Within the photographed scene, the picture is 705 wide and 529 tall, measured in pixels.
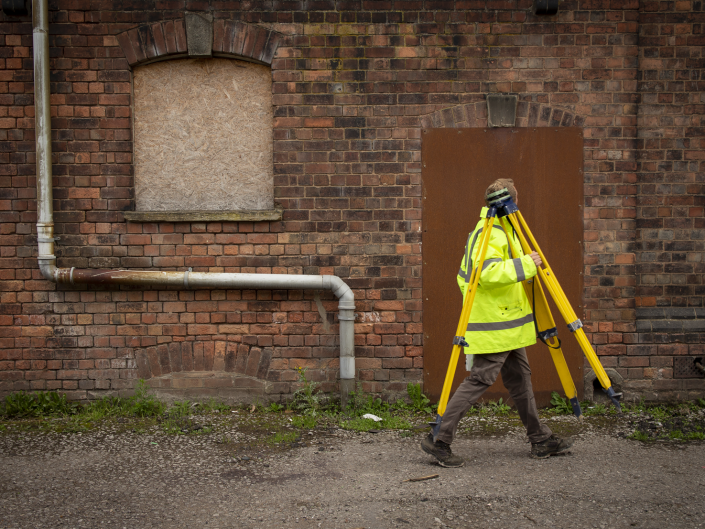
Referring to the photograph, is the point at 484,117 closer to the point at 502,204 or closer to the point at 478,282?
the point at 502,204

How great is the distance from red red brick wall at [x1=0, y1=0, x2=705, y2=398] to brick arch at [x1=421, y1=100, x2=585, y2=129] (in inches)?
0.8

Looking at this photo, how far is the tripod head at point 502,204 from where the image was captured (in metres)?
3.76

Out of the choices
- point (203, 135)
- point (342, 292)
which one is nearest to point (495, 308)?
point (342, 292)

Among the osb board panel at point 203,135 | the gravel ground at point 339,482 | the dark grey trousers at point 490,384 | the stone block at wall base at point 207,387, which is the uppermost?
the osb board panel at point 203,135

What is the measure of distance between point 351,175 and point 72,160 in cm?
241

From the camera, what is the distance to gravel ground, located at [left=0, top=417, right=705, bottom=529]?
10.5 ft

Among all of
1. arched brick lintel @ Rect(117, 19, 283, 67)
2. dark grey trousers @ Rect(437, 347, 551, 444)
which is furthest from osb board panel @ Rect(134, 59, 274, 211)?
dark grey trousers @ Rect(437, 347, 551, 444)

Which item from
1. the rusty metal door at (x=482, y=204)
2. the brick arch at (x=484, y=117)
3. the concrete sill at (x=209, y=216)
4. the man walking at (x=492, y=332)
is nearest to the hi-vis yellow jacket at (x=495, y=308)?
the man walking at (x=492, y=332)

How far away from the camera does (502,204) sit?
12.3ft

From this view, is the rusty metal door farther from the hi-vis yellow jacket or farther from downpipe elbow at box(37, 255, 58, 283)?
downpipe elbow at box(37, 255, 58, 283)

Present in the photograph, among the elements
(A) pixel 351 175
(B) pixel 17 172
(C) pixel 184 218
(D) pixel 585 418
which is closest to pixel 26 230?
(B) pixel 17 172

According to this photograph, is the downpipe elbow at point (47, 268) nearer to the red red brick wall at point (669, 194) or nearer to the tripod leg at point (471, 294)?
the tripod leg at point (471, 294)

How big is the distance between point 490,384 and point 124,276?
10.1 feet

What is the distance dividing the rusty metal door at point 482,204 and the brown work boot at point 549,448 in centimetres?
108
